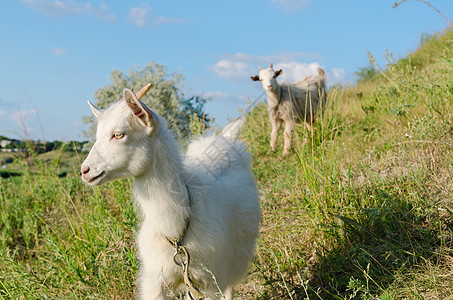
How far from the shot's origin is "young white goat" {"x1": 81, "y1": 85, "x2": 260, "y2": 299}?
253 centimetres

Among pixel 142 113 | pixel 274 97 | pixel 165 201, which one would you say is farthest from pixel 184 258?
pixel 274 97

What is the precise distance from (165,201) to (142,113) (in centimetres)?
61

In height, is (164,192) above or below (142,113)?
below

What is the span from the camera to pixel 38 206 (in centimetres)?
680

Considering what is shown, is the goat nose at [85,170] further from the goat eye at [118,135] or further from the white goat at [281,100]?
the white goat at [281,100]

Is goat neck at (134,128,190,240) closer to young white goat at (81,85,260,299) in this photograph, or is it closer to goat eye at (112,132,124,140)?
young white goat at (81,85,260,299)

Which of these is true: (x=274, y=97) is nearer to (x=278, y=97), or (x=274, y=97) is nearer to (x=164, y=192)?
(x=278, y=97)

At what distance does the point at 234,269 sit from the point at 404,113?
3517 millimetres

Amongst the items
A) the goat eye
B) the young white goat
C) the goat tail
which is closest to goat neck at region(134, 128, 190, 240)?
the young white goat

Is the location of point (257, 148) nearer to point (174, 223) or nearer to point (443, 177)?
point (443, 177)

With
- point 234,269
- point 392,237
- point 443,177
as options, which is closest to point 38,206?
point 234,269

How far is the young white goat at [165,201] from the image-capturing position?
→ 99.6 inches

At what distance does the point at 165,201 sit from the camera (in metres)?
2.67

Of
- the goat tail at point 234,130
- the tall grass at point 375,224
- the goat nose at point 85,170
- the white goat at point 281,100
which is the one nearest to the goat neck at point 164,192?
the goat nose at point 85,170
